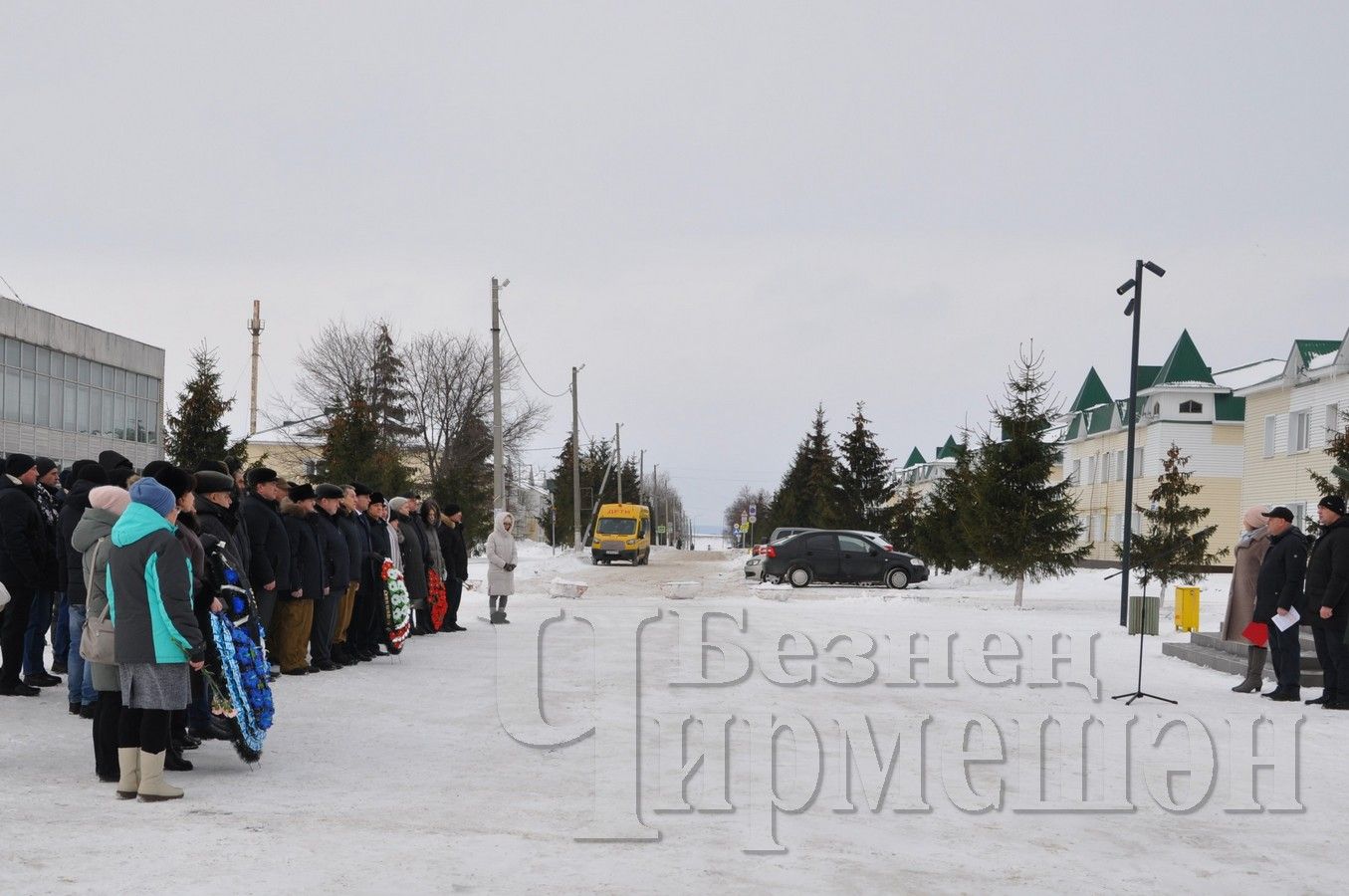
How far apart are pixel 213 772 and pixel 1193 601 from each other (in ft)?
54.4

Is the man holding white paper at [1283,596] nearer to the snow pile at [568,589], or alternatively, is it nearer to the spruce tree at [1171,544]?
the spruce tree at [1171,544]

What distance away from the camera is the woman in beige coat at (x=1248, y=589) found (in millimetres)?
13328

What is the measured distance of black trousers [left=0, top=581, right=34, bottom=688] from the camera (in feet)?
34.4

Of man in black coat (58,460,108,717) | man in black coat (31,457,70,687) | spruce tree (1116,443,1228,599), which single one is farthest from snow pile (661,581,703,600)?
man in black coat (58,460,108,717)

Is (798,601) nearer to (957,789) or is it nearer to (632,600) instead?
(632,600)

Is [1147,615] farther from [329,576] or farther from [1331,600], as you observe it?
[329,576]

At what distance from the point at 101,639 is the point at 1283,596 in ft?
33.5

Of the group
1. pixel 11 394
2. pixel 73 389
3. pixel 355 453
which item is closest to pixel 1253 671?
pixel 355 453

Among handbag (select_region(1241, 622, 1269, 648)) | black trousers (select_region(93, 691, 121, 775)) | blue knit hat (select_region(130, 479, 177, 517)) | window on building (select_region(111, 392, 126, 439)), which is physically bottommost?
black trousers (select_region(93, 691, 121, 775))

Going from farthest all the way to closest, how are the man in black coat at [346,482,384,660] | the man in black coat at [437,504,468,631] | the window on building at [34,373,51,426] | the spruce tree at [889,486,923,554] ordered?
the spruce tree at [889,486,923,554]
the window on building at [34,373,51,426]
the man in black coat at [437,504,468,631]
the man in black coat at [346,482,384,660]

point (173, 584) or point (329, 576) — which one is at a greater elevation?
point (173, 584)

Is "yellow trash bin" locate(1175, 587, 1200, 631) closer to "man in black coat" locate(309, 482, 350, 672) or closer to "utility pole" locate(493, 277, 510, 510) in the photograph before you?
"man in black coat" locate(309, 482, 350, 672)

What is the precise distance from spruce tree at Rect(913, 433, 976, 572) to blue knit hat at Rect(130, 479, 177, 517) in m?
28.4

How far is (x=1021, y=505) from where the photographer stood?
2834cm
